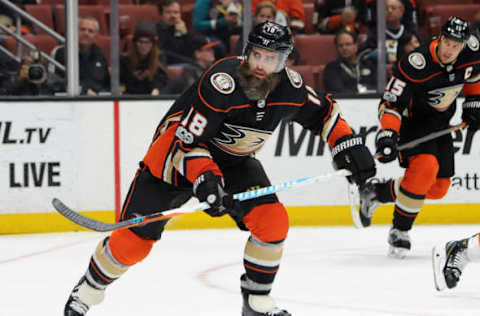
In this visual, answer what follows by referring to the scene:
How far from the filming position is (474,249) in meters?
3.28

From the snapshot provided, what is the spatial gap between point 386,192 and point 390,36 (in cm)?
149

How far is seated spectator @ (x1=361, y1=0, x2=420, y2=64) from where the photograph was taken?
5.62 meters

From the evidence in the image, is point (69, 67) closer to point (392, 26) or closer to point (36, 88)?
point (36, 88)

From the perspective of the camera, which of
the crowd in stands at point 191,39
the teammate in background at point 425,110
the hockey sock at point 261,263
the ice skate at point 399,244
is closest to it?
the hockey sock at point 261,263

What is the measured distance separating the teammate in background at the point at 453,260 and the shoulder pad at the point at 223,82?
1.22 meters

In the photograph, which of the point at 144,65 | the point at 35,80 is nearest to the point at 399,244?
the point at 144,65

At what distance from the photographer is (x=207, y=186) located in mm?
2492

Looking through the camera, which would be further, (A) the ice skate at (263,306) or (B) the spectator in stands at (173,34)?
(B) the spectator in stands at (173,34)

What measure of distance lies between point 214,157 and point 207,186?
321mm

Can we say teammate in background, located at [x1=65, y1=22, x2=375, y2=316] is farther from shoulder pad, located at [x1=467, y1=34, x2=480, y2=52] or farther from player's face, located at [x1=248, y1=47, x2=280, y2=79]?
shoulder pad, located at [x1=467, y1=34, x2=480, y2=52]

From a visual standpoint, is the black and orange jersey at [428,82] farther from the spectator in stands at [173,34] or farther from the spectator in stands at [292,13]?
the spectator in stands at [173,34]

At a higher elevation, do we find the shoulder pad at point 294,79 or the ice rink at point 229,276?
the shoulder pad at point 294,79

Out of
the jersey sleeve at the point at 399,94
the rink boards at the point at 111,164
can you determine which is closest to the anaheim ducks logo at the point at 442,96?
the jersey sleeve at the point at 399,94

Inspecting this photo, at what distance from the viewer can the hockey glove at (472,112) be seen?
423cm
